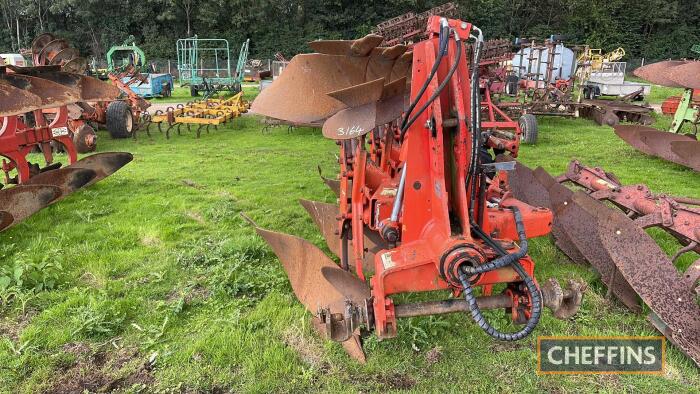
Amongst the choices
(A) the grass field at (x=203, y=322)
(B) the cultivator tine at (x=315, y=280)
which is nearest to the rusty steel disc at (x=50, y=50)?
(A) the grass field at (x=203, y=322)

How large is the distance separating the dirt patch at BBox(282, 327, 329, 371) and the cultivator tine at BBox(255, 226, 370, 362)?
114mm

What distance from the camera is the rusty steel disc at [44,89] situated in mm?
4145

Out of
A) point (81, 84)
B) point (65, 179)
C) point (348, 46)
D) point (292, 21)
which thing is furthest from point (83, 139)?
point (292, 21)

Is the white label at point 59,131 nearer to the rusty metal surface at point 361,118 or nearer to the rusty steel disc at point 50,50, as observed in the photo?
the rusty steel disc at point 50,50

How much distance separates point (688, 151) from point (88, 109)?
1039 cm

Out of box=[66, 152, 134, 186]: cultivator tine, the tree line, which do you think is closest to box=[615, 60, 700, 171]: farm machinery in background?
box=[66, 152, 134, 186]: cultivator tine

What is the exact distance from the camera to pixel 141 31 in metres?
35.0

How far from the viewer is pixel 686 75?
480 cm

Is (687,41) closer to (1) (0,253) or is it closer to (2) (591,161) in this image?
(2) (591,161)

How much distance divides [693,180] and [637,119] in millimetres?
6395

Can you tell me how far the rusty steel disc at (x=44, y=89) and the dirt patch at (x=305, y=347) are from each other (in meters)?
2.98

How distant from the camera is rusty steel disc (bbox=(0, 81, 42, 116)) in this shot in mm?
3766

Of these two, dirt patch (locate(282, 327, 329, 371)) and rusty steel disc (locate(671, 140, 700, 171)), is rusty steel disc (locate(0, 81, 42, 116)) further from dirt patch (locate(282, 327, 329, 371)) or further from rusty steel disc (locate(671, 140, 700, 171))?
rusty steel disc (locate(671, 140, 700, 171))

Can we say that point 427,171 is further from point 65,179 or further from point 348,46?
point 65,179
